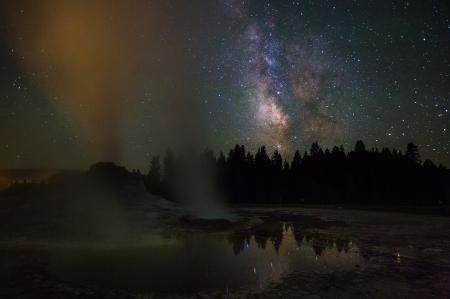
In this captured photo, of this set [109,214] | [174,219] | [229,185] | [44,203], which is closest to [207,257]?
[174,219]

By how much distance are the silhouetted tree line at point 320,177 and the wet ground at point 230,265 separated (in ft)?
244

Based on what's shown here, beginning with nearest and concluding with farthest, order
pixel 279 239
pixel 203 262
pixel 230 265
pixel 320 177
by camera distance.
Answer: pixel 230 265 < pixel 203 262 < pixel 279 239 < pixel 320 177

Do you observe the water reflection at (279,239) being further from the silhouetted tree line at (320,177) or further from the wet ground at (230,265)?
the silhouetted tree line at (320,177)

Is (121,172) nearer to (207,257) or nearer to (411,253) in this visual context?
(207,257)

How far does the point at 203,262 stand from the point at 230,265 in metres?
1.78

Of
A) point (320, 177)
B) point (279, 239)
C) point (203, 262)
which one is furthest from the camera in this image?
point (320, 177)

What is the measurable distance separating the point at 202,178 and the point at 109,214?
91.0 meters

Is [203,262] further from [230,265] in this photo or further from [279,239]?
[279,239]

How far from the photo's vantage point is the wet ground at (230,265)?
1609cm

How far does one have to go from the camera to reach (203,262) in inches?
877

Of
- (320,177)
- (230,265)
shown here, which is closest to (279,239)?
(230,265)

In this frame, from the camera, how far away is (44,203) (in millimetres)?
44062

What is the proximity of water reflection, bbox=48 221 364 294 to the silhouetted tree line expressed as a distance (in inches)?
3065

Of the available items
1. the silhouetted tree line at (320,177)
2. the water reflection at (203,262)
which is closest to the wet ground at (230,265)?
the water reflection at (203,262)
